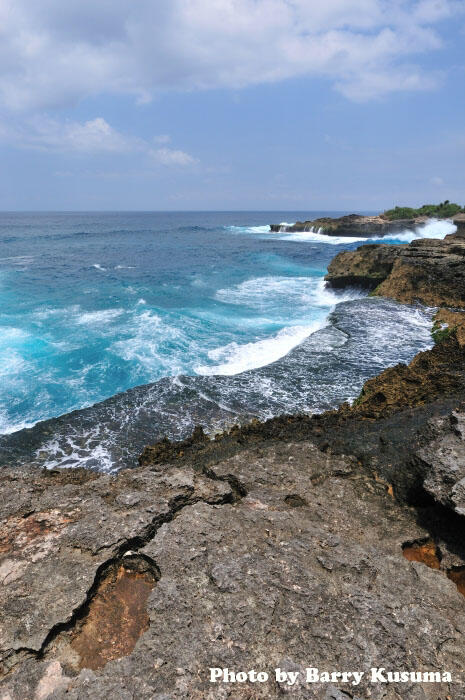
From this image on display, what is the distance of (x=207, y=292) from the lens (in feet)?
94.8

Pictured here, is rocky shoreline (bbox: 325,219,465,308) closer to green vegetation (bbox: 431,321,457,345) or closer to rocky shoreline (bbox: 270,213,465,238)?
green vegetation (bbox: 431,321,457,345)

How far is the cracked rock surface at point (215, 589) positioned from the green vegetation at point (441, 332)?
11383 mm

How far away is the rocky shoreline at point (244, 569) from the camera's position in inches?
136

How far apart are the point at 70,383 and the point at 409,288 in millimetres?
18261

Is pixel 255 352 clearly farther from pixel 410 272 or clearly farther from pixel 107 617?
pixel 107 617

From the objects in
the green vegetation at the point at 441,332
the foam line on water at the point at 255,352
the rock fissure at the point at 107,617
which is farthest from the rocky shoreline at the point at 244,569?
A: the green vegetation at the point at 441,332

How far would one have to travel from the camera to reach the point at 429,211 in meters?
75.0

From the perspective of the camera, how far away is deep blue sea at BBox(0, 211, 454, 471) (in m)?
10.1

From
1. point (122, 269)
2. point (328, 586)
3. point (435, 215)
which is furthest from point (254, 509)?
point (435, 215)

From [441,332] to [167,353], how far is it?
1154 cm

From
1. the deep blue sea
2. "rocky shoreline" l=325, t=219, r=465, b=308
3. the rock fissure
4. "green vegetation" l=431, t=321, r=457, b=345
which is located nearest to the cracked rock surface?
the rock fissure

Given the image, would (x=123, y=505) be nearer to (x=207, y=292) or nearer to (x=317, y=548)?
(x=317, y=548)

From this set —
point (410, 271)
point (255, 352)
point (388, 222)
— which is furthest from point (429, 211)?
point (255, 352)

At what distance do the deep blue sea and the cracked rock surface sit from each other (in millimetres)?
3691
